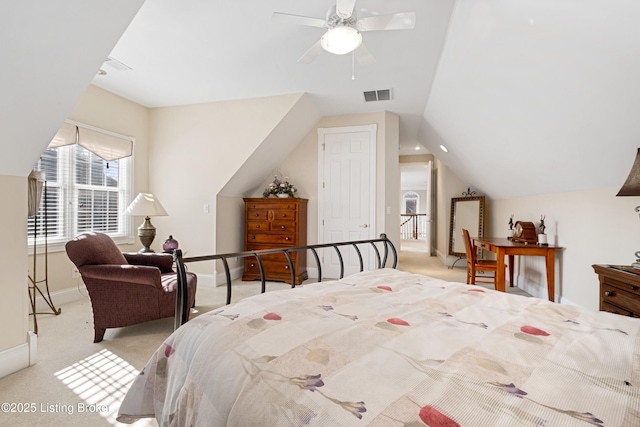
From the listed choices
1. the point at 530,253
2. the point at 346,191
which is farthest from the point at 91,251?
the point at 530,253

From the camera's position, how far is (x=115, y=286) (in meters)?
2.62

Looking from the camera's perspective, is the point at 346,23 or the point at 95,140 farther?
the point at 95,140

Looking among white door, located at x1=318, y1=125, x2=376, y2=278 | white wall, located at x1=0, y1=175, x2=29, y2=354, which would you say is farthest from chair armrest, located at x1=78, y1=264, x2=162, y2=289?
white door, located at x1=318, y1=125, x2=376, y2=278

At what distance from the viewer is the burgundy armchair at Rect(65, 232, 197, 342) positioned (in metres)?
2.51

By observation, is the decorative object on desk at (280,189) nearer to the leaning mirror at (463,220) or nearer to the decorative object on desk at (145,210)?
the decorative object on desk at (145,210)

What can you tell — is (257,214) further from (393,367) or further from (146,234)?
(393,367)

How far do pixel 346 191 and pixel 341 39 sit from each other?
9.38ft

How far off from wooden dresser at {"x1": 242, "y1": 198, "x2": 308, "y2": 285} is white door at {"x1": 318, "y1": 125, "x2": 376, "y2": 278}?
415 millimetres

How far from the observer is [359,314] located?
1.15 metres

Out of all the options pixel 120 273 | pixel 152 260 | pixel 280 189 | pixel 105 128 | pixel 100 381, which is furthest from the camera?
pixel 280 189

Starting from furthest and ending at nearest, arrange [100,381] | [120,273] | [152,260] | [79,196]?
1. [79,196]
2. [152,260]
3. [120,273]
4. [100,381]

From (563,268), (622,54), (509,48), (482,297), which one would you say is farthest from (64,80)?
(563,268)

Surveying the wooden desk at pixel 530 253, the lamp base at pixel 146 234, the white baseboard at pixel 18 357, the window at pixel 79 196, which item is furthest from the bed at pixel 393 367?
the window at pixel 79 196

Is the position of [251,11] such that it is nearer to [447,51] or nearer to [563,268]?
[447,51]
